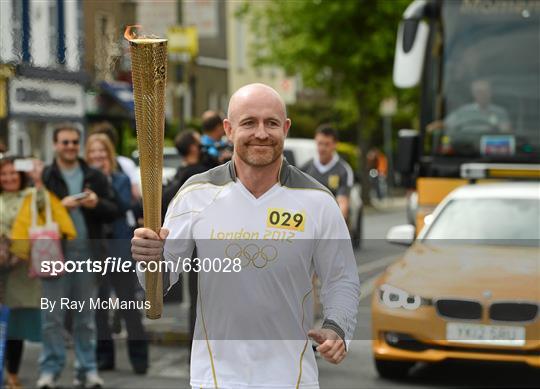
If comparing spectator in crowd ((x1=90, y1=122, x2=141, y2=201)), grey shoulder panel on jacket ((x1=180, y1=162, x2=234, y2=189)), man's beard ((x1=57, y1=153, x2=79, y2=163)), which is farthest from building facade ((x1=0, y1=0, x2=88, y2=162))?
grey shoulder panel on jacket ((x1=180, y1=162, x2=234, y2=189))

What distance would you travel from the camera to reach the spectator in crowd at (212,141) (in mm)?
9367

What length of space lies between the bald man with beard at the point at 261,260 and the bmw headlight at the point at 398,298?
4643mm

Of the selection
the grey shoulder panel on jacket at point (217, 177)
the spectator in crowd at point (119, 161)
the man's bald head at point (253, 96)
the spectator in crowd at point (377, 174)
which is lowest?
the spectator in crowd at point (377, 174)

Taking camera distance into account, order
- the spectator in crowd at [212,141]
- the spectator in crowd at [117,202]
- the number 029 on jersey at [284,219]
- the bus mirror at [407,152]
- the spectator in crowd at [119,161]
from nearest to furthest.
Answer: the number 029 on jersey at [284,219]
the spectator in crowd at [212,141]
the spectator in crowd at [117,202]
the spectator in crowd at [119,161]
the bus mirror at [407,152]

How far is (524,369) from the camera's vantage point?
10.5 m

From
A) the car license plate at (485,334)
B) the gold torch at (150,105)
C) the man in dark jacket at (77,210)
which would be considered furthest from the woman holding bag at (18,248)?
the gold torch at (150,105)

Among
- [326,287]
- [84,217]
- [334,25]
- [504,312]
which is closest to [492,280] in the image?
[504,312]

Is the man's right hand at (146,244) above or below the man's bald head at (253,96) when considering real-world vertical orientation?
below

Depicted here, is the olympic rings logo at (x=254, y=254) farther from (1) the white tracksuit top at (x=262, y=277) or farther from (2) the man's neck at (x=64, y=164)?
(2) the man's neck at (x=64, y=164)

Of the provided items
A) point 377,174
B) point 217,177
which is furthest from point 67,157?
point 377,174

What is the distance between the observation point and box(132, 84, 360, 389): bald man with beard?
Result: 14.6 ft

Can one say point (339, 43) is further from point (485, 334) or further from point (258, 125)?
point (258, 125)

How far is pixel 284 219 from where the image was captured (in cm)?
450

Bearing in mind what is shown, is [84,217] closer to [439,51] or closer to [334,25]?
[439,51]
